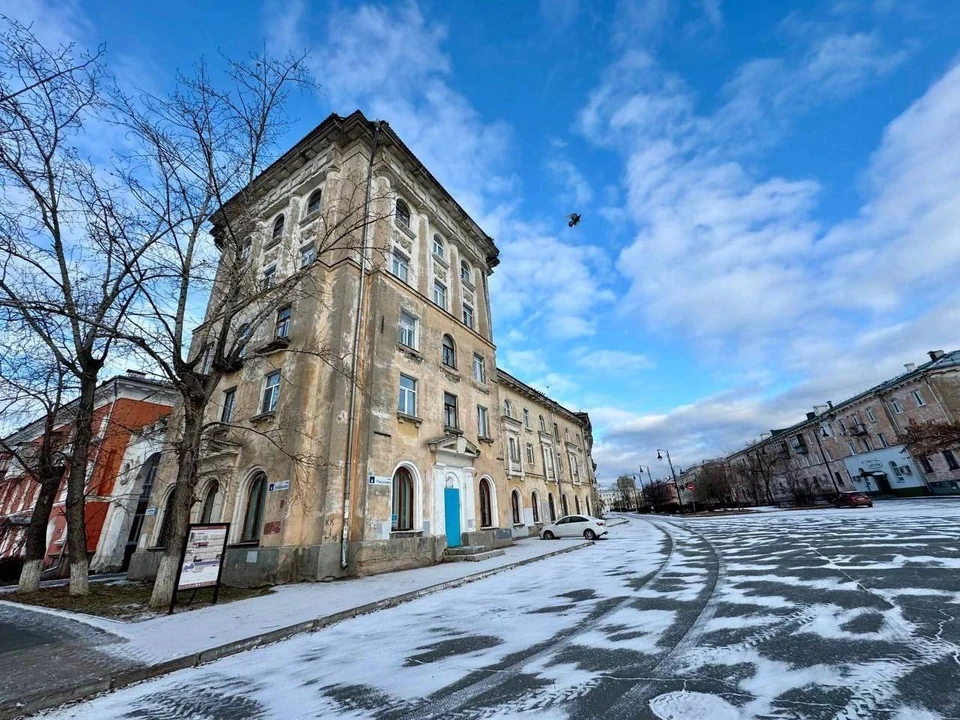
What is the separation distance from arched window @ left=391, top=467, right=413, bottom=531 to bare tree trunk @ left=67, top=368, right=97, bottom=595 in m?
8.44

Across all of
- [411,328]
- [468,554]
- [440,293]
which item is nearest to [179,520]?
[468,554]

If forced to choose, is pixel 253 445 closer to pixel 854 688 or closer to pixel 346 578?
pixel 346 578

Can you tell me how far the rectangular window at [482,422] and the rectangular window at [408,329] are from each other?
5383 millimetres

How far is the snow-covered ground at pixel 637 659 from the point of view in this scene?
2914mm

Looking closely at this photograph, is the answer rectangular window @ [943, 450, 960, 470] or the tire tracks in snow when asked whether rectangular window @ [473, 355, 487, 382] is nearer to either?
the tire tracks in snow

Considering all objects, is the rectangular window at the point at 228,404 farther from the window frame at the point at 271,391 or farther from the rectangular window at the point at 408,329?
the rectangular window at the point at 408,329

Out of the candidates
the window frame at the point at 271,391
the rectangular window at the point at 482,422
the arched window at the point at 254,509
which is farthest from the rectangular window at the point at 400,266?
the arched window at the point at 254,509

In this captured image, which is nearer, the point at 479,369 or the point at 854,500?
the point at 479,369

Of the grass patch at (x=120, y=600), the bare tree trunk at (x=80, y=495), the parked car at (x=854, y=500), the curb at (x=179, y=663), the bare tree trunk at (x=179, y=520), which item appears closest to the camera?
the curb at (x=179, y=663)

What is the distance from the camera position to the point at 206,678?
15.1 ft

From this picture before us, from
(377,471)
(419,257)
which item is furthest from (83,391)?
(419,257)

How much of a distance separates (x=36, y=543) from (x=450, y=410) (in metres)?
14.5

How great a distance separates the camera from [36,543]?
1233cm

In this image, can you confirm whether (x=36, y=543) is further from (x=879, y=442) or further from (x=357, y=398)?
(x=879, y=442)
